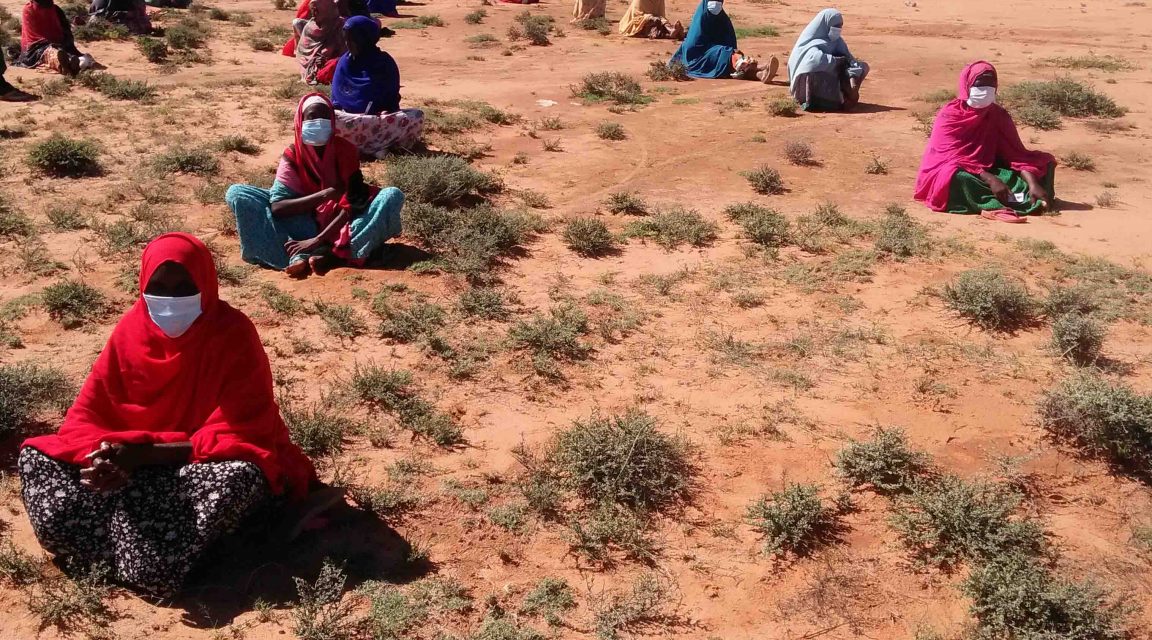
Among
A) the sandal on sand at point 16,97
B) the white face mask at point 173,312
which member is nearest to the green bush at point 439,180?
the white face mask at point 173,312

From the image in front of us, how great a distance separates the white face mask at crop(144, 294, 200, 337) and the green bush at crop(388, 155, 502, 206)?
4352 millimetres

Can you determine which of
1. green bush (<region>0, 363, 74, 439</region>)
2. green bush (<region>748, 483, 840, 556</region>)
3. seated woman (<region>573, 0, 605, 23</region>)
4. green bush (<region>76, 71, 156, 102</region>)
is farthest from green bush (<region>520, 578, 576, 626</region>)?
seated woman (<region>573, 0, 605, 23</region>)

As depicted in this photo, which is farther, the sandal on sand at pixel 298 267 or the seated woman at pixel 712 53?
the seated woman at pixel 712 53

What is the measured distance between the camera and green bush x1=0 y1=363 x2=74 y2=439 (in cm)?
434

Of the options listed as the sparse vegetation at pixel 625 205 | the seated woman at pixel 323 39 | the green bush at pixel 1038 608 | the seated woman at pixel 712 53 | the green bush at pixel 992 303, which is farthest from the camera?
the seated woman at pixel 712 53

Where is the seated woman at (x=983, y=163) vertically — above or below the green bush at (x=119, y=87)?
below

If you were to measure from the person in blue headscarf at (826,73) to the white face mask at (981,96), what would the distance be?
12.7 feet

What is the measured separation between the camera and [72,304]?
5.67 meters

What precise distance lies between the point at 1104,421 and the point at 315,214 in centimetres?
507

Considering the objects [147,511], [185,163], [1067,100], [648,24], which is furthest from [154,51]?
[1067,100]

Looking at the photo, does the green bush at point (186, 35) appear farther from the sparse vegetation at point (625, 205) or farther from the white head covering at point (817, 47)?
the sparse vegetation at point (625, 205)

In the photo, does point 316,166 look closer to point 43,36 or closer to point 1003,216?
point 1003,216

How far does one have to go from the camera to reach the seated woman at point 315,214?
632 centimetres

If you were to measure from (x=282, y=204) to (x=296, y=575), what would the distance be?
3407 mm
